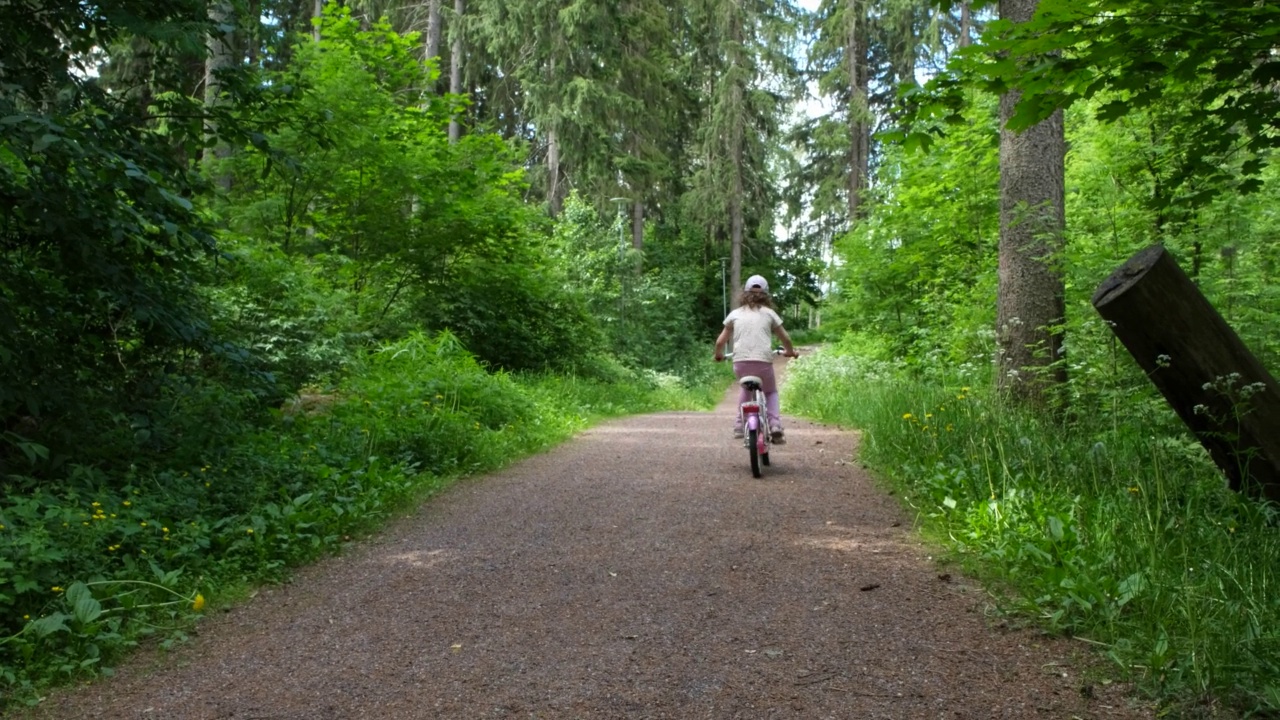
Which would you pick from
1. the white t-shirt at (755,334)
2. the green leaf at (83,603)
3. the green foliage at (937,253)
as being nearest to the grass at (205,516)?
the green leaf at (83,603)

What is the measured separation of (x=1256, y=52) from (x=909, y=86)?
5.20 ft

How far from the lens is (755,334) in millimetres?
8820

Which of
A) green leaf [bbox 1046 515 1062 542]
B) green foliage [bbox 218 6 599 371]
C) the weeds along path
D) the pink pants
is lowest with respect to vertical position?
the weeds along path

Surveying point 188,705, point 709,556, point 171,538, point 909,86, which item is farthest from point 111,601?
point 909,86

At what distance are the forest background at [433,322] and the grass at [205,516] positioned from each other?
0.02m

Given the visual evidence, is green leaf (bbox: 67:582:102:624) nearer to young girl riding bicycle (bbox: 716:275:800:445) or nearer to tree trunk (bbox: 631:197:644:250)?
young girl riding bicycle (bbox: 716:275:800:445)

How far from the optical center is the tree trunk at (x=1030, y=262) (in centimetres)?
816

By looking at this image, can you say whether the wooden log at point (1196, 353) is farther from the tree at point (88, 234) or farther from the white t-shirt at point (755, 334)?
the tree at point (88, 234)

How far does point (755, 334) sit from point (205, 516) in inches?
205

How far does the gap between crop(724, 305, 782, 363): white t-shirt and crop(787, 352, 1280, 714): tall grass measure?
1.55 m

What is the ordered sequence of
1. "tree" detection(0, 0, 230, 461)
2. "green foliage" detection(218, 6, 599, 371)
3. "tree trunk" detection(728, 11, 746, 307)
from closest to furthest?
"tree" detection(0, 0, 230, 461), "green foliage" detection(218, 6, 599, 371), "tree trunk" detection(728, 11, 746, 307)

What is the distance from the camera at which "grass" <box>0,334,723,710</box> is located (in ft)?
12.8

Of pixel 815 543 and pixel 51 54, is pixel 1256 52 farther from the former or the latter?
pixel 51 54

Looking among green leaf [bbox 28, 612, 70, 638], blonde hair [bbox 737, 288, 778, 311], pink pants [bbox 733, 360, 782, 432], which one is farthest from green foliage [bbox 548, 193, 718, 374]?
green leaf [bbox 28, 612, 70, 638]
